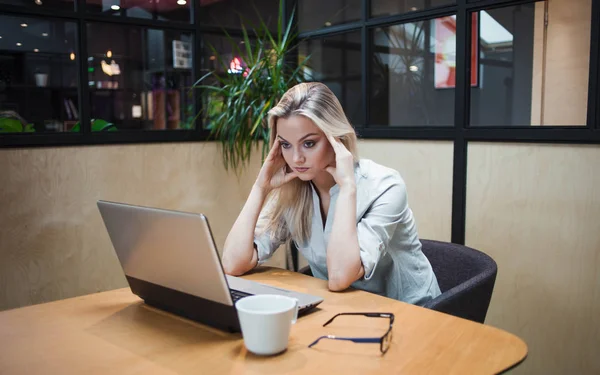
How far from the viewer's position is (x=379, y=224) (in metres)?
1.61

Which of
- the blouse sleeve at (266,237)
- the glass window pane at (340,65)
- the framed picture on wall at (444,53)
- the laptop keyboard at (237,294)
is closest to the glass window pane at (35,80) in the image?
the glass window pane at (340,65)

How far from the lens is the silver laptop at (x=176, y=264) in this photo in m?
1.09

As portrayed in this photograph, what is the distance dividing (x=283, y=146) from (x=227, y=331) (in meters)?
0.73

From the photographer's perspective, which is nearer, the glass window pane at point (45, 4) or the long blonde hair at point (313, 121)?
the long blonde hair at point (313, 121)

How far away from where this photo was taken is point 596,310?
234 centimetres

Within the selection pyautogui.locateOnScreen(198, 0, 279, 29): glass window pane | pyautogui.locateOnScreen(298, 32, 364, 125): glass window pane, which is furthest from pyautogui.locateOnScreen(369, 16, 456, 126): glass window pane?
pyautogui.locateOnScreen(198, 0, 279, 29): glass window pane

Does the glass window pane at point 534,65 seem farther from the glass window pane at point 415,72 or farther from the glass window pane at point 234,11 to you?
the glass window pane at point 234,11

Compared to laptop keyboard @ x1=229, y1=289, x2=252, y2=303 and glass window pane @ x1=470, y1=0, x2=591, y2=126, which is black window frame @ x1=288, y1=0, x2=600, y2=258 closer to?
glass window pane @ x1=470, y1=0, x2=591, y2=126

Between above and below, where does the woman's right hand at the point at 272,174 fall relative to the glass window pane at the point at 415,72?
below

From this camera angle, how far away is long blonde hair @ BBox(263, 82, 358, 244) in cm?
170

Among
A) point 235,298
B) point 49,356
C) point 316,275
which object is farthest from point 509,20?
point 49,356

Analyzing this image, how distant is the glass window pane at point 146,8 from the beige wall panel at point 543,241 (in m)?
1.91

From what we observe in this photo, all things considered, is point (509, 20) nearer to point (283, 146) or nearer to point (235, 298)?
point (283, 146)

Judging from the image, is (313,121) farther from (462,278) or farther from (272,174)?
(462,278)
